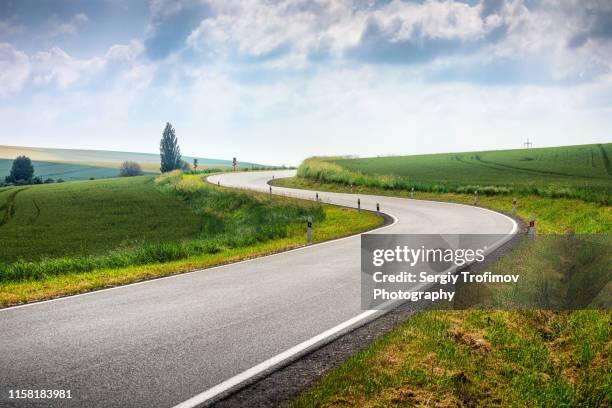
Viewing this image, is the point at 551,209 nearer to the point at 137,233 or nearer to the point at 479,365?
the point at 137,233

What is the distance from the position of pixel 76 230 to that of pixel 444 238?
1732 centimetres

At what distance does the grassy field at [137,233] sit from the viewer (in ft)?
35.9

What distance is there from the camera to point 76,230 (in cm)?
2234

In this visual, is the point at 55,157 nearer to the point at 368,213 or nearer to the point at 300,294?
the point at 368,213

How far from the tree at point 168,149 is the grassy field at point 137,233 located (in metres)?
54.7

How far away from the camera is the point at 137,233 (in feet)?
70.1

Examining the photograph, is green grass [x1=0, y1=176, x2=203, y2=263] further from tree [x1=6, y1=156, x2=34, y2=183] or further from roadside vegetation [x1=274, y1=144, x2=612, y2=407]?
tree [x1=6, y1=156, x2=34, y2=183]

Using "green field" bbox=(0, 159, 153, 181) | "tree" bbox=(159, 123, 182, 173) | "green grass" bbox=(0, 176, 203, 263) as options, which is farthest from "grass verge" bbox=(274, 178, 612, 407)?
"green field" bbox=(0, 159, 153, 181)

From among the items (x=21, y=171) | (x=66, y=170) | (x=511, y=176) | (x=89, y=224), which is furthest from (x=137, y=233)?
(x=66, y=170)

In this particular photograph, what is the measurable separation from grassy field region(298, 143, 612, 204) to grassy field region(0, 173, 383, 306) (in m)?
13.0

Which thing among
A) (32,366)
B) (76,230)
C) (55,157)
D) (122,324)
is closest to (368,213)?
(76,230)

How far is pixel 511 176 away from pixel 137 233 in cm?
3595

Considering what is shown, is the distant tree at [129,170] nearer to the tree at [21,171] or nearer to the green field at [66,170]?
the green field at [66,170]

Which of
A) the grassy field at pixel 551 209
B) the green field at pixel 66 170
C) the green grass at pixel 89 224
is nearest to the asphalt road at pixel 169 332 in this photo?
the green grass at pixel 89 224
